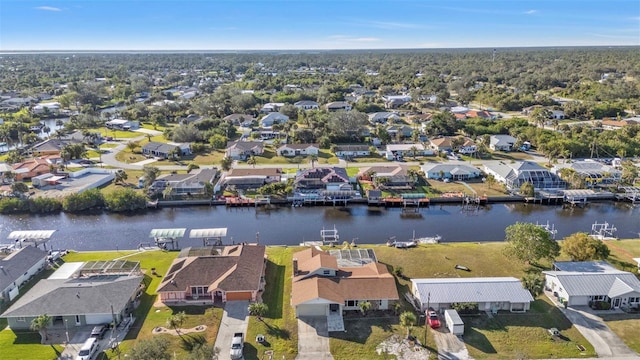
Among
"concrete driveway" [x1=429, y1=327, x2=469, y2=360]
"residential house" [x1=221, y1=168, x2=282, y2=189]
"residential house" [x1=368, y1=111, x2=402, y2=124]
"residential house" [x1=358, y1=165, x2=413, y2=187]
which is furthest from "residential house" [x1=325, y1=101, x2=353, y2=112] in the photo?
"concrete driveway" [x1=429, y1=327, x2=469, y2=360]

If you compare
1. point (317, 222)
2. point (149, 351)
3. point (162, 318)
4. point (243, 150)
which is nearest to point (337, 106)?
point (243, 150)

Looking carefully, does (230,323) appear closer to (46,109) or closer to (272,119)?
(272,119)

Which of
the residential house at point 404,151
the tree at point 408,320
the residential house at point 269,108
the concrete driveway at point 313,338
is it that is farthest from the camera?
the residential house at point 269,108

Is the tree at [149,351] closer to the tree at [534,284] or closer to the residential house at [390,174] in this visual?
the tree at [534,284]

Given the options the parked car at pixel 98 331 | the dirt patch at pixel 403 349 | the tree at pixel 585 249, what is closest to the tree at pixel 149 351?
the parked car at pixel 98 331

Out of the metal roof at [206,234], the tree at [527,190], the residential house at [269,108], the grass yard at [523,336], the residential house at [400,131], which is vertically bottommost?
the grass yard at [523,336]

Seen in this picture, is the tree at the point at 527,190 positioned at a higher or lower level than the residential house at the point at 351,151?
lower

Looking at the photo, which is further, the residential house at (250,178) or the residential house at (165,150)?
the residential house at (165,150)
